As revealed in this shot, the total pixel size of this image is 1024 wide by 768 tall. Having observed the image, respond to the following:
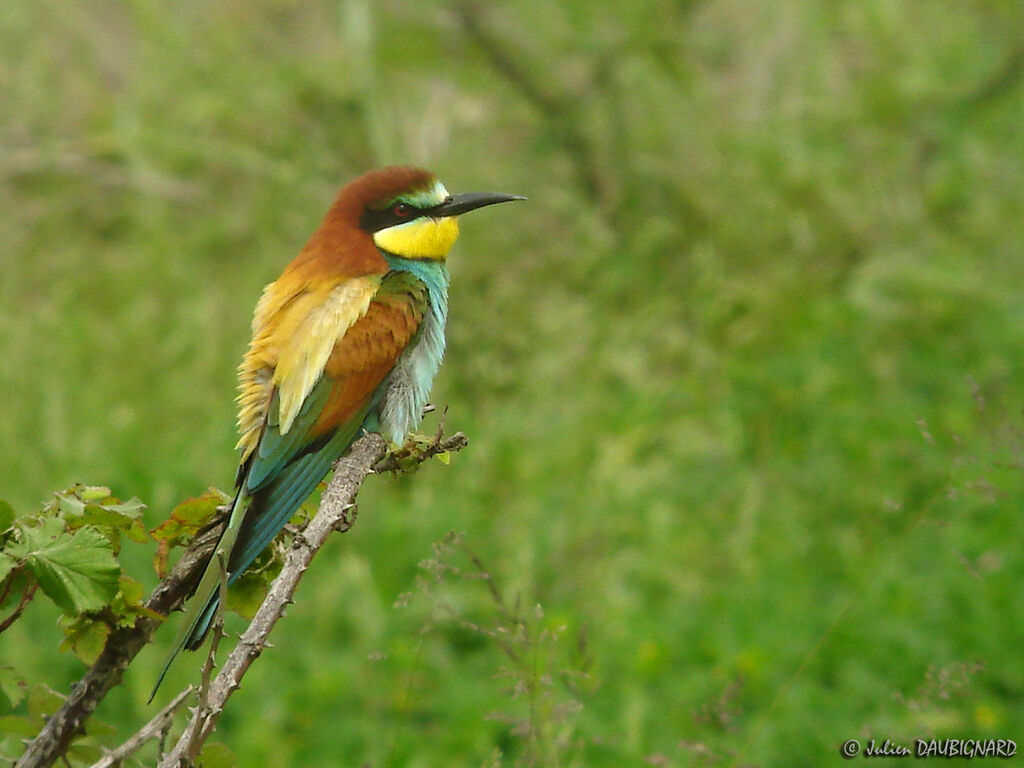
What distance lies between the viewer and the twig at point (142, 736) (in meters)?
1.03

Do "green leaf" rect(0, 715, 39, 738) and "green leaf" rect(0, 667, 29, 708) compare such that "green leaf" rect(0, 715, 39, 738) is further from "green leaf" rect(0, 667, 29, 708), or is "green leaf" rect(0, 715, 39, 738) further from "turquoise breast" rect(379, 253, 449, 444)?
"turquoise breast" rect(379, 253, 449, 444)

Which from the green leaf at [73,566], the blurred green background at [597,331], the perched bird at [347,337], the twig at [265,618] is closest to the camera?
the twig at [265,618]

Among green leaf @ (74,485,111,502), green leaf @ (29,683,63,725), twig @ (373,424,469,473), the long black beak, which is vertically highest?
the long black beak

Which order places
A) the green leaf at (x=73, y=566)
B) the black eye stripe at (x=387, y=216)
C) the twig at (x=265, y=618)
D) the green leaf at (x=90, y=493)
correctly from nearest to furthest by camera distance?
the twig at (x=265, y=618) < the green leaf at (x=73, y=566) < the green leaf at (x=90, y=493) < the black eye stripe at (x=387, y=216)

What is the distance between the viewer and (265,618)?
3.36 feet

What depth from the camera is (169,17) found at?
4.61 metres

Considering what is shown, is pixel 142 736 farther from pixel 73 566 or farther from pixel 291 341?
pixel 291 341

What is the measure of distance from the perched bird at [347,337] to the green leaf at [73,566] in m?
0.42

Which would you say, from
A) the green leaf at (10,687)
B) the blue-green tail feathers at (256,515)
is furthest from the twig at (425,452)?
the green leaf at (10,687)

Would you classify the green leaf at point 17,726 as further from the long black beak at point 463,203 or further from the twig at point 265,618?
the long black beak at point 463,203

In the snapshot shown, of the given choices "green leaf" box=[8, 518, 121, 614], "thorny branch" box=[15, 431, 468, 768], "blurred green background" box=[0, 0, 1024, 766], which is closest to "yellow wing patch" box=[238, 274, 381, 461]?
"thorny branch" box=[15, 431, 468, 768]

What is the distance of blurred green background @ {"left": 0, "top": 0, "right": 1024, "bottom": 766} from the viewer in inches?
106

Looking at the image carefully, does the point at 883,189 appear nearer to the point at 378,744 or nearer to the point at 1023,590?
the point at 1023,590

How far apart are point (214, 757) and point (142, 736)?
9 centimetres
